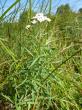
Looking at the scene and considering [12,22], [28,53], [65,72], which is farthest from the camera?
[12,22]

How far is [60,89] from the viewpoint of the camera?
87.7 inches

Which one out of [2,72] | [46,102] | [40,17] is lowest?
[46,102]

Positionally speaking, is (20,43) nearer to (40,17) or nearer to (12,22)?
(40,17)

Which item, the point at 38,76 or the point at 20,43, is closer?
the point at 38,76

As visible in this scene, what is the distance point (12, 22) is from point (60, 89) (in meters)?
0.91

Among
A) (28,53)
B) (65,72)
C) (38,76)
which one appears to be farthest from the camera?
(65,72)

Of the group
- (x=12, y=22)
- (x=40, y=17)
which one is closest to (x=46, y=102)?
(x=40, y=17)

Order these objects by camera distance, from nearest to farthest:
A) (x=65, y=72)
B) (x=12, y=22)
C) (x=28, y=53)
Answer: (x=28, y=53) < (x=65, y=72) < (x=12, y=22)

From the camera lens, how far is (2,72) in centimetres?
235

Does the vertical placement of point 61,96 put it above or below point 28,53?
below

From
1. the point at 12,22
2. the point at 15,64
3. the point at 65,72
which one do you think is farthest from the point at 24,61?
the point at 12,22

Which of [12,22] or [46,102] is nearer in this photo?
[46,102]

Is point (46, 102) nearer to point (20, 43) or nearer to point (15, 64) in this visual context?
point (15, 64)

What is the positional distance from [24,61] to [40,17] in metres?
0.36
